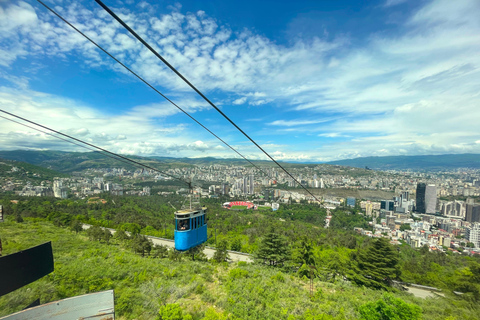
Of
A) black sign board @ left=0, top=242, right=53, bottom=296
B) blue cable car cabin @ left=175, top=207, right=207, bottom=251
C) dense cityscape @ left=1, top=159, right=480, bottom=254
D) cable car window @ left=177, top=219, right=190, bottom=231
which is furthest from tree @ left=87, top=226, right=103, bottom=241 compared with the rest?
black sign board @ left=0, top=242, right=53, bottom=296

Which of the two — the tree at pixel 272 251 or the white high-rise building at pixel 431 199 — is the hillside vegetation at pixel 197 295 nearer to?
the tree at pixel 272 251

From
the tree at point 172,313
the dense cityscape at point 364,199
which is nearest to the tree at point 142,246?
the dense cityscape at point 364,199

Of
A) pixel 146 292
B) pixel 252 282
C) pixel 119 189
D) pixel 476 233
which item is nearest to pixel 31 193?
pixel 119 189

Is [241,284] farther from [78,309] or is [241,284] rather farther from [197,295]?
[78,309]

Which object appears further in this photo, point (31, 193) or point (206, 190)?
point (206, 190)

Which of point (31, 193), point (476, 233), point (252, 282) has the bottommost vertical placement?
point (476, 233)

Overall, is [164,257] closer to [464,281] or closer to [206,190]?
[464,281]
